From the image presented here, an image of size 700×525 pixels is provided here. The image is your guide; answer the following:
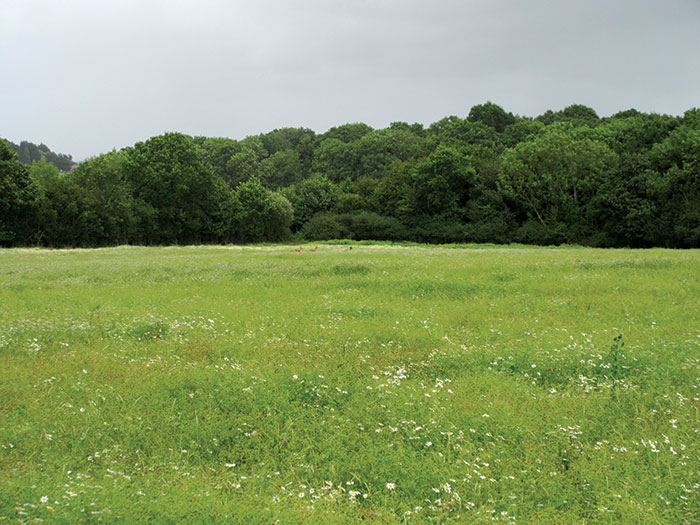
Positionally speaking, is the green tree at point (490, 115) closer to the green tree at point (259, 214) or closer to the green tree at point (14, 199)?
the green tree at point (259, 214)

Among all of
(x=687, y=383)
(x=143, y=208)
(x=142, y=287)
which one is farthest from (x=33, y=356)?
(x=143, y=208)

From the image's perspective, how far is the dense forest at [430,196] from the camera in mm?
60281

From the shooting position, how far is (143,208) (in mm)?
76688

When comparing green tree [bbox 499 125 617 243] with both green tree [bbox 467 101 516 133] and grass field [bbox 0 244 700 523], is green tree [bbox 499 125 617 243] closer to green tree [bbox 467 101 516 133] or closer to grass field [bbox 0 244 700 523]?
green tree [bbox 467 101 516 133]

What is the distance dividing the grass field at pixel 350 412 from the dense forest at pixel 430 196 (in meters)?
53.7

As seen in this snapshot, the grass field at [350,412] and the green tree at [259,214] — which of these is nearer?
the grass field at [350,412]

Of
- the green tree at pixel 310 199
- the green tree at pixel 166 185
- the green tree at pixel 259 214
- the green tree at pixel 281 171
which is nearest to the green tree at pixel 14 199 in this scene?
the green tree at pixel 166 185

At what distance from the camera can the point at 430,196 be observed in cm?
9044

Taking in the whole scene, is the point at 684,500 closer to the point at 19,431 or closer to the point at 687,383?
the point at 687,383

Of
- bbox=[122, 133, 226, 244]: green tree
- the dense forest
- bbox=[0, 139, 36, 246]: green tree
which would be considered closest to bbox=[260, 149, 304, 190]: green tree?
the dense forest

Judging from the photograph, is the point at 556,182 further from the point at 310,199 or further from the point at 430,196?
the point at 310,199

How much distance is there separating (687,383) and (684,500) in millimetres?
4333

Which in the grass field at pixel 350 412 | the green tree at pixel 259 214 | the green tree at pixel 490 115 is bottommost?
the grass field at pixel 350 412

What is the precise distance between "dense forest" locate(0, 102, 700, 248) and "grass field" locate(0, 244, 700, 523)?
53.7 metres
